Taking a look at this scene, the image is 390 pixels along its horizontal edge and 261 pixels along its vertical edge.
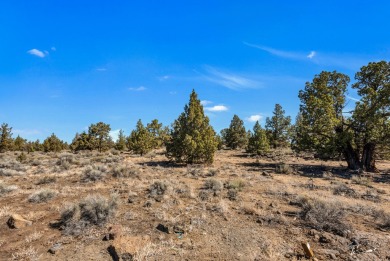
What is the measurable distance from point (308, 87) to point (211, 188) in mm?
20582

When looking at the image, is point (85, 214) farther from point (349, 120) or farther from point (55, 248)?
point (349, 120)

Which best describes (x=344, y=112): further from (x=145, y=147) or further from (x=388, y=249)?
(x=145, y=147)

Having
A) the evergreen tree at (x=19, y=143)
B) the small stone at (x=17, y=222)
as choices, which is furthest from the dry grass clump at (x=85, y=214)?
the evergreen tree at (x=19, y=143)

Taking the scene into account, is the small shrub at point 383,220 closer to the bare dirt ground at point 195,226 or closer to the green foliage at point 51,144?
the bare dirt ground at point 195,226

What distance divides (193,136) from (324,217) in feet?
63.6

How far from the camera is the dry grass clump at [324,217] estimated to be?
8951 mm

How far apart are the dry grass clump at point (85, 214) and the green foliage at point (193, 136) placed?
17.1m

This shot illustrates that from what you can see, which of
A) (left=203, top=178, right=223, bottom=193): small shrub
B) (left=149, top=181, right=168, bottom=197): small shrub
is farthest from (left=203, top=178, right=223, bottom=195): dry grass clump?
(left=149, top=181, right=168, bottom=197): small shrub

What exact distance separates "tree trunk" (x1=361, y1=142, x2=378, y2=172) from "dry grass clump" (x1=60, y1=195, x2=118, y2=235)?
2569 cm

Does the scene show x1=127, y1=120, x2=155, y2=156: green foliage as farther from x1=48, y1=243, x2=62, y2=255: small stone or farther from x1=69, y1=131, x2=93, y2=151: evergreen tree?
x1=48, y1=243, x2=62, y2=255: small stone

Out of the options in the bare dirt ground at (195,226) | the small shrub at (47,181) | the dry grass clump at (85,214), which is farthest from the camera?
the small shrub at (47,181)

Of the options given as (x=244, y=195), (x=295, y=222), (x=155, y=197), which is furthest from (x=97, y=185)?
(x=295, y=222)

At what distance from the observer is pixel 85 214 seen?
33.7ft

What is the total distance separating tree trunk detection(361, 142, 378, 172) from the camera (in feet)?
84.3
